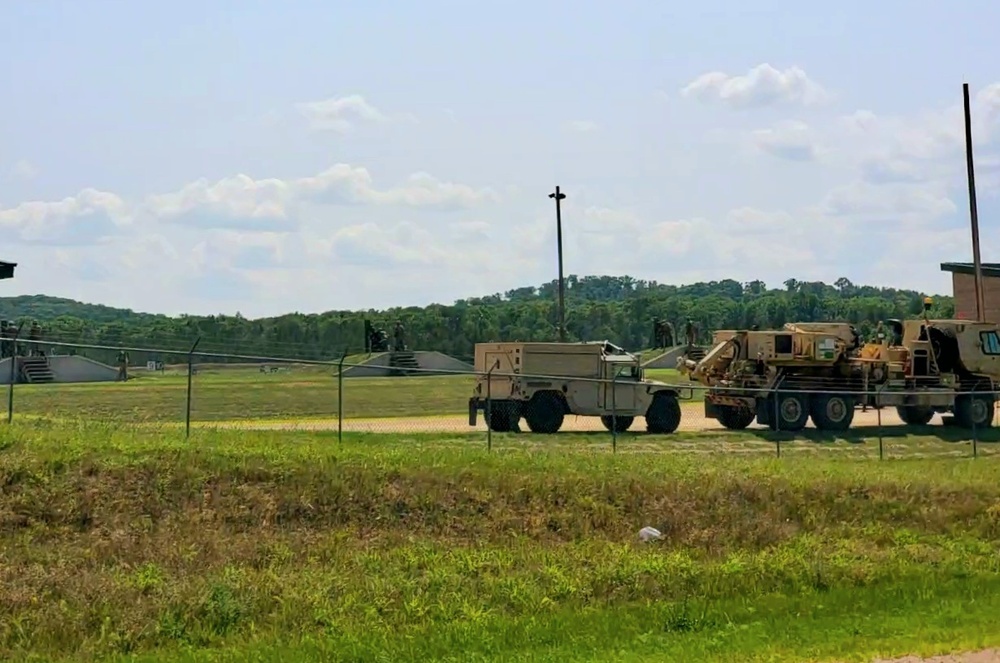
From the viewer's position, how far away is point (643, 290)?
183m

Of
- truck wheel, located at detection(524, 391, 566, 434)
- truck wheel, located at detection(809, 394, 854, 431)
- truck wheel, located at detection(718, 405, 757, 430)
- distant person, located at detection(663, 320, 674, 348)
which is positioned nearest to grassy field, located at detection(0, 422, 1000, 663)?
truck wheel, located at detection(524, 391, 566, 434)

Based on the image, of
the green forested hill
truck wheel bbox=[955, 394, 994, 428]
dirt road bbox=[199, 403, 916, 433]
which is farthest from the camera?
the green forested hill

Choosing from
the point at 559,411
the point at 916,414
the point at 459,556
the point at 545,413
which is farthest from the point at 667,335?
the point at 459,556

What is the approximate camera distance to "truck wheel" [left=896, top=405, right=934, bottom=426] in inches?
1233

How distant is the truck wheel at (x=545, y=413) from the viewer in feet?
89.4

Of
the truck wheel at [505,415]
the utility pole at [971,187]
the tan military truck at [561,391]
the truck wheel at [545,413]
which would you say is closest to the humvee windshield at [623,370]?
the tan military truck at [561,391]

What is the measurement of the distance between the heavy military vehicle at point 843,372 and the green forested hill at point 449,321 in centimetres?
1486

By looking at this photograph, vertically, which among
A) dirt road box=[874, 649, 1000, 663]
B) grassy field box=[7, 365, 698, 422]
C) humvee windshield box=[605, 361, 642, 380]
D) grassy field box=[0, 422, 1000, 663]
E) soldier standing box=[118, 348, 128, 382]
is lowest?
dirt road box=[874, 649, 1000, 663]

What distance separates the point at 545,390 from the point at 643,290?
15700 cm

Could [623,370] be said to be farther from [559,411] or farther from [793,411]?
[793,411]

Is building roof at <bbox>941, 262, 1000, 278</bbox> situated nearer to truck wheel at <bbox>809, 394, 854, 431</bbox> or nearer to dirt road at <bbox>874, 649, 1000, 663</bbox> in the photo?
truck wheel at <bbox>809, 394, 854, 431</bbox>

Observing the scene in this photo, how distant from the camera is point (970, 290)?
54.0m

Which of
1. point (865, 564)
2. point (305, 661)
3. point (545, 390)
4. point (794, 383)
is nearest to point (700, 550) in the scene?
point (865, 564)

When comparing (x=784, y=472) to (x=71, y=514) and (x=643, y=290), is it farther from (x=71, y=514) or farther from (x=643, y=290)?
(x=643, y=290)
